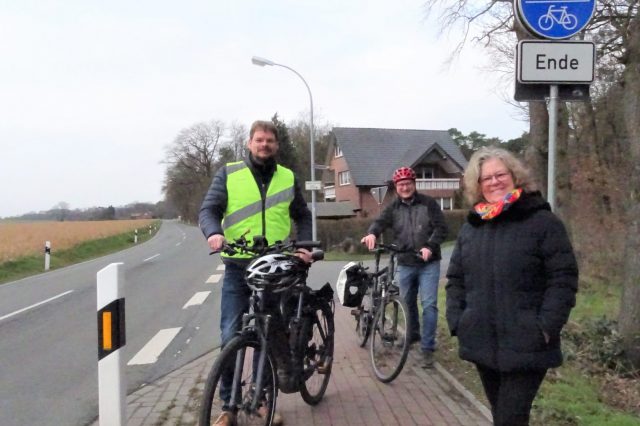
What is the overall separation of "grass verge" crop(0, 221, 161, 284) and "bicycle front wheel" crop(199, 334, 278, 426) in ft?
55.8

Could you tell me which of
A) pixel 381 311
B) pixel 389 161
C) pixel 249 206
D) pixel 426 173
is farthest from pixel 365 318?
pixel 426 173

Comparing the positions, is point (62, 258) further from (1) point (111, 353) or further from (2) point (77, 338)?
(1) point (111, 353)

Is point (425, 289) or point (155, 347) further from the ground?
point (425, 289)

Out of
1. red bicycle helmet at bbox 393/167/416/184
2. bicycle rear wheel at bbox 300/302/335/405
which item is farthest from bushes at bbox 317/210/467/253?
bicycle rear wheel at bbox 300/302/335/405

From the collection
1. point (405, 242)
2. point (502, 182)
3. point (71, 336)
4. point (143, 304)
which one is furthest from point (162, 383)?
point (143, 304)

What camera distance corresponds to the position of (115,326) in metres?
3.13

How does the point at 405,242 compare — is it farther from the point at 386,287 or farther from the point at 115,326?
the point at 115,326

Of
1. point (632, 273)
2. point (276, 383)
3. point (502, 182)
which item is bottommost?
point (276, 383)

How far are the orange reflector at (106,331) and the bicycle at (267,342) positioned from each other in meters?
0.61

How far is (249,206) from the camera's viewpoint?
3803mm

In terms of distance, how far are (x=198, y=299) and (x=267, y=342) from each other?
8.34 meters

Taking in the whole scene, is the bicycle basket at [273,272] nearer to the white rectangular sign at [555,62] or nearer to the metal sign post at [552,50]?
the metal sign post at [552,50]

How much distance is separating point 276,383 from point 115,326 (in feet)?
3.31

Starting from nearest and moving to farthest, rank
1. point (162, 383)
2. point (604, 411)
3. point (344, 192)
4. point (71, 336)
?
point (604, 411)
point (162, 383)
point (71, 336)
point (344, 192)
